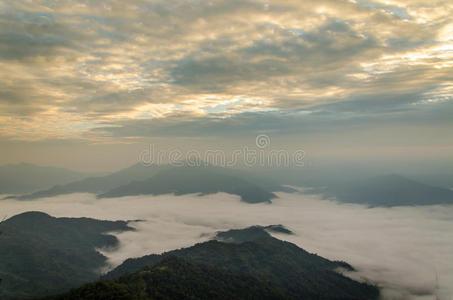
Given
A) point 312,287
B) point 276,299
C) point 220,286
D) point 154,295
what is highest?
point 154,295

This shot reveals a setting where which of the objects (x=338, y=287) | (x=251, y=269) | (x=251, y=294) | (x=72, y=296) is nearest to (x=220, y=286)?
(x=251, y=294)

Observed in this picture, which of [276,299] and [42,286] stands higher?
[276,299]

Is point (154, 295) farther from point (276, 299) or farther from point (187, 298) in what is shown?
point (276, 299)

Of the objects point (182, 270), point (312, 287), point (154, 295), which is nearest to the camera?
point (154, 295)

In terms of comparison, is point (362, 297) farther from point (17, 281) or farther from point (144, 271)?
point (17, 281)

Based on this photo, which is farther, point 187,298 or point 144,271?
point 144,271

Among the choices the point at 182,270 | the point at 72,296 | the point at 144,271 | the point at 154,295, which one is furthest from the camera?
the point at 182,270

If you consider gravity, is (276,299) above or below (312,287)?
above

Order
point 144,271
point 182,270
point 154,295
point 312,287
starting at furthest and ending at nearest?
point 312,287, point 182,270, point 144,271, point 154,295

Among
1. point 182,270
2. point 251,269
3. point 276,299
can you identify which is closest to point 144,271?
A: point 182,270
